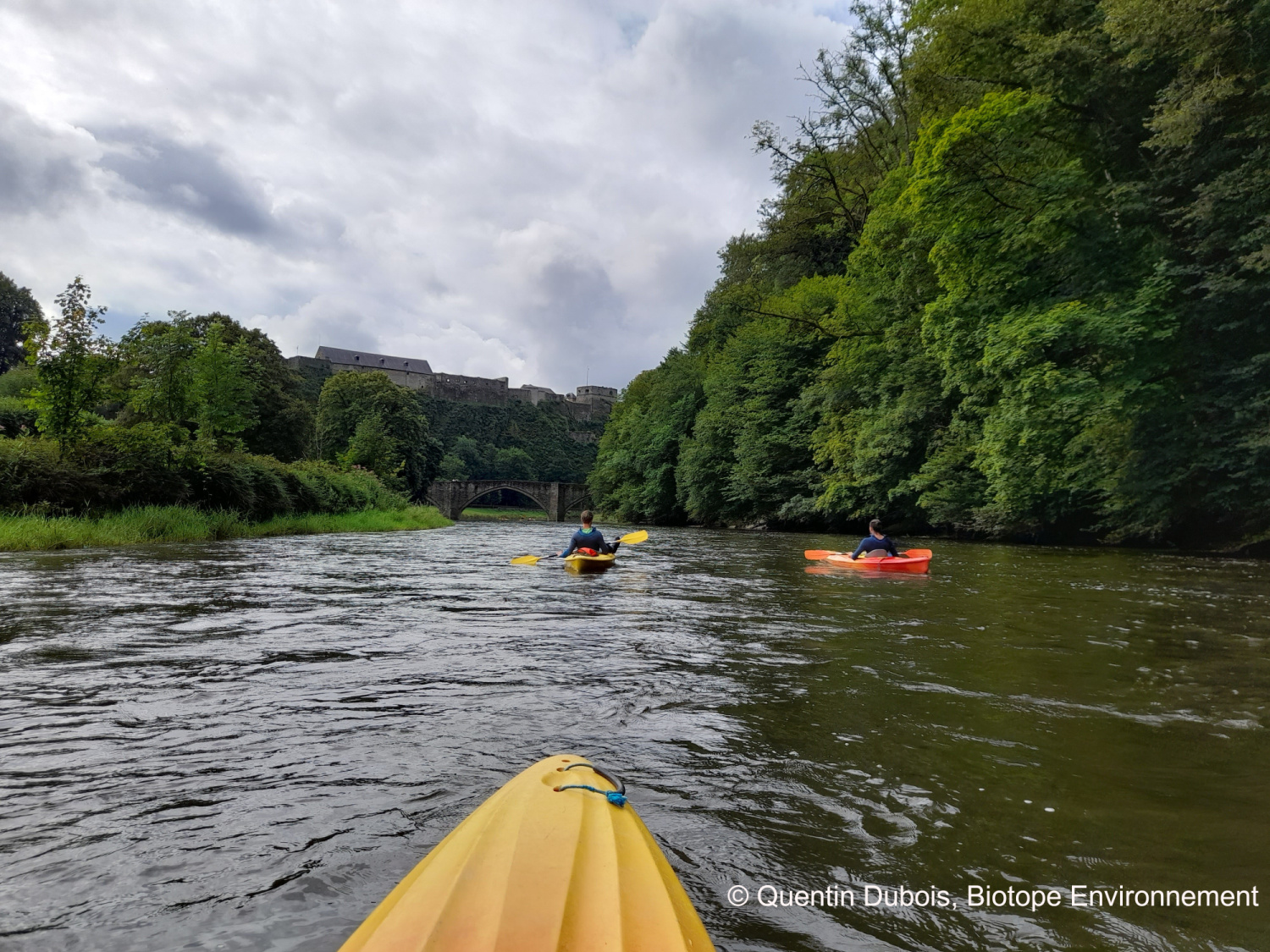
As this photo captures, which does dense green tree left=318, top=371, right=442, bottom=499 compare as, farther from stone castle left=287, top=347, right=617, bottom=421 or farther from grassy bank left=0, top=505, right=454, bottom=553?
stone castle left=287, top=347, right=617, bottom=421

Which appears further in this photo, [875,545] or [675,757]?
[875,545]

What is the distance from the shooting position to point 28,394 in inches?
555

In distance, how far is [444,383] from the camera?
350ft

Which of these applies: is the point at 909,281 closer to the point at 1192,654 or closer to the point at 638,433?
the point at 1192,654

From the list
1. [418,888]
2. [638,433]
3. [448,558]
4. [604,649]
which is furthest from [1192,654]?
[638,433]

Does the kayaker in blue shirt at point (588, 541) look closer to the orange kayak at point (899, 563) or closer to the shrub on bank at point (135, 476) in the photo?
the orange kayak at point (899, 563)

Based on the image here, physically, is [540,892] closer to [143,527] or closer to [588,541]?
[588,541]

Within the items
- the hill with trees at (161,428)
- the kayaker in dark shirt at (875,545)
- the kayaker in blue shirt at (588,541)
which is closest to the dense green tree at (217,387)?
the hill with trees at (161,428)

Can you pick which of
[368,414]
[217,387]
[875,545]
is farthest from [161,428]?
[368,414]

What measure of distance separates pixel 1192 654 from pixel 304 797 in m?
6.07

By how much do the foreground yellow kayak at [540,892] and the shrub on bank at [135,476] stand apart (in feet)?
46.7

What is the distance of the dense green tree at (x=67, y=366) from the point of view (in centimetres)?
1357

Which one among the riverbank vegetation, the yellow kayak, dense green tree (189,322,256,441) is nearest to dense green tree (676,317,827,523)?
the riverbank vegetation

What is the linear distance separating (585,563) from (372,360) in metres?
99.9
